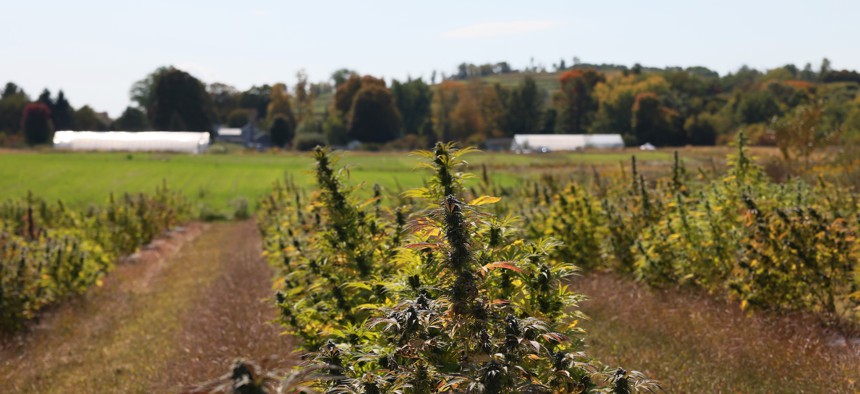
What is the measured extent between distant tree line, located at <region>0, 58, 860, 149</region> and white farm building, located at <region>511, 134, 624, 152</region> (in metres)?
2.37

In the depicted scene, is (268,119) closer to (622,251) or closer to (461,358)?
(622,251)

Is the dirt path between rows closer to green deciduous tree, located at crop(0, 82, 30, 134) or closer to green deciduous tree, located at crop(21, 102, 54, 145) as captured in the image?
green deciduous tree, located at crop(21, 102, 54, 145)

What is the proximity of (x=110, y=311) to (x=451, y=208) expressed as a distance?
40.4ft

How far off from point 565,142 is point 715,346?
90.9 meters

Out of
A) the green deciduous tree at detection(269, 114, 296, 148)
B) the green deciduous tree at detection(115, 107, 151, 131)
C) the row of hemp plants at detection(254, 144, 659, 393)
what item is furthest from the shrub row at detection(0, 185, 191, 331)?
the green deciduous tree at detection(115, 107, 151, 131)

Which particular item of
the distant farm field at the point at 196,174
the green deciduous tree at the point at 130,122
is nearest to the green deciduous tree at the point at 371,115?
the distant farm field at the point at 196,174

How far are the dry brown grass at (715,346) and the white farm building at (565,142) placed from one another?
84113 millimetres

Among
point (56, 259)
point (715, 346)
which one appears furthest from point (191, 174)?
point (715, 346)

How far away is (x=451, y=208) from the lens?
4051mm

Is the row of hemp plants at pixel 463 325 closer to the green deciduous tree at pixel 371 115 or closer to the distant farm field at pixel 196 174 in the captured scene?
the distant farm field at pixel 196 174

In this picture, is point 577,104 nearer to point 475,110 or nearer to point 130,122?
point 475,110

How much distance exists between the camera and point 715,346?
820 cm

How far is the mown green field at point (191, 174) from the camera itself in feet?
149

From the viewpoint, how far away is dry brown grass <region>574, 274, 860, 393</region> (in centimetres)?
689
